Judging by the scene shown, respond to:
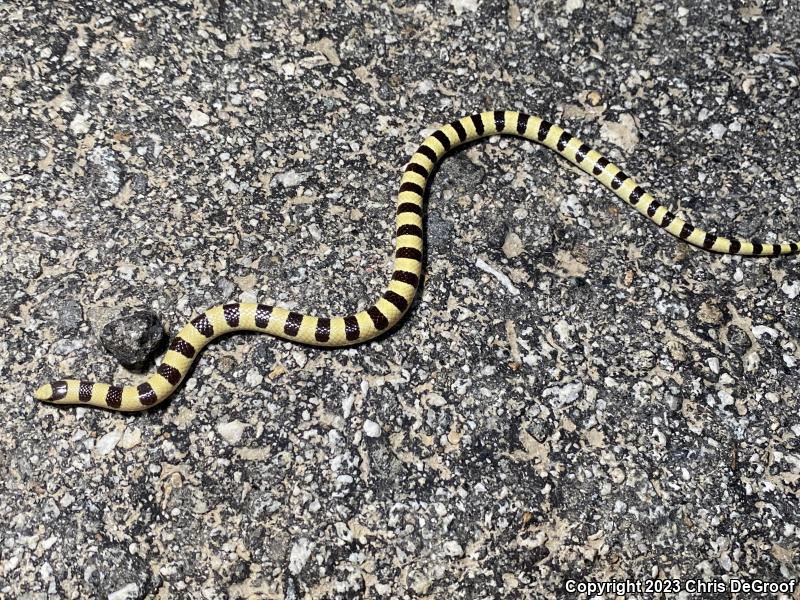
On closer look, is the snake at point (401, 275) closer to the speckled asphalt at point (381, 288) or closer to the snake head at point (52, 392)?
the snake head at point (52, 392)

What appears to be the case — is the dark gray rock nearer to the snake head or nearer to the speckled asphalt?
the speckled asphalt

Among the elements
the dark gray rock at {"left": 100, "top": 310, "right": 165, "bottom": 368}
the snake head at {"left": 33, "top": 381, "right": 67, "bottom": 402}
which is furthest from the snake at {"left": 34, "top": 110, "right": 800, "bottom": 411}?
the dark gray rock at {"left": 100, "top": 310, "right": 165, "bottom": 368}

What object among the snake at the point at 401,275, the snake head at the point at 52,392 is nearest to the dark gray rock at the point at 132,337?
the snake at the point at 401,275

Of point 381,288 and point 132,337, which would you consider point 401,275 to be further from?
point 132,337

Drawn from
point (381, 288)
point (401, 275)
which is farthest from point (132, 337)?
point (401, 275)

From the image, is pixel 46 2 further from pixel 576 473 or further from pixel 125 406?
pixel 576 473

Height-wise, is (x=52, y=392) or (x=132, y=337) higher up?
(x=132, y=337)
